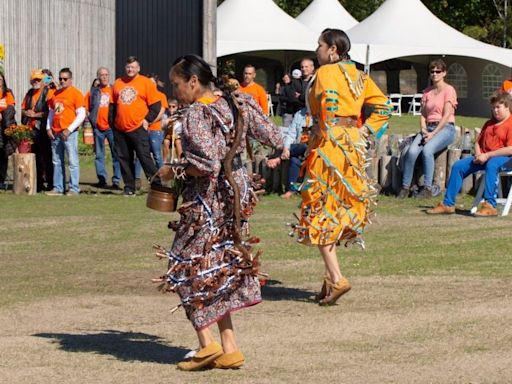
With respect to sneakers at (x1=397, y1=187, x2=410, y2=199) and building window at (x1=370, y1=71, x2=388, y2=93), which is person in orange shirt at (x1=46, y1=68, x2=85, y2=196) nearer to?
sneakers at (x1=397, y1=187, x2=410, y2=199)

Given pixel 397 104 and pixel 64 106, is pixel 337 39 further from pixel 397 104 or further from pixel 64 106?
pixel 397 104

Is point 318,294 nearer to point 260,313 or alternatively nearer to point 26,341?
point 260,313

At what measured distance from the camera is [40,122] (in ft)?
62.4

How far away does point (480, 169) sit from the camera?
15273mm

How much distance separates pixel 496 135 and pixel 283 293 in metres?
5.72

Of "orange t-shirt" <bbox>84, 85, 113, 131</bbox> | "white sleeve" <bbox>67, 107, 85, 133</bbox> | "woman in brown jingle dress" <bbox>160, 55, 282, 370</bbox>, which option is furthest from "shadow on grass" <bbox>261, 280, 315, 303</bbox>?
"orange t-shirt" <bbox>84, 85, 113, 131</bbox>

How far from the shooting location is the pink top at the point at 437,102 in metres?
16.5

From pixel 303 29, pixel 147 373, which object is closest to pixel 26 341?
pixel 147 373

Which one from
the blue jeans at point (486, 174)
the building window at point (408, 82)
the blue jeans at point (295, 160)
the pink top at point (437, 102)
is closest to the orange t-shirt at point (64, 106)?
the blue jeans at point (295, 160)

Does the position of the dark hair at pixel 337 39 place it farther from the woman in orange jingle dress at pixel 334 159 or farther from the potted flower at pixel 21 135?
the potted flower at pixel 21 135

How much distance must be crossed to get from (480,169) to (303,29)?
28600 millimetres

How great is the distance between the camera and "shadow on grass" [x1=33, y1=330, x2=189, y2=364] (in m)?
7.80

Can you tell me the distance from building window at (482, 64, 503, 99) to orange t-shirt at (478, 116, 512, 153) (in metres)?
33.1

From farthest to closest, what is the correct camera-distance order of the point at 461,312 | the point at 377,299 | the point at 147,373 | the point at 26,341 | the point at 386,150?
the point at 386,150 → the point at 377,299 → the point at 461,312 → the point at 26,341 → the point at 147,373
